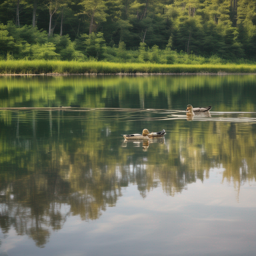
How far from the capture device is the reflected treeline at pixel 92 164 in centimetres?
646

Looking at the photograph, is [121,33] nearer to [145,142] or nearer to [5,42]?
[5,42]

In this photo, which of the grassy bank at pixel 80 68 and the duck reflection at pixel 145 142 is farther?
the grassy bank at pixel 80 68

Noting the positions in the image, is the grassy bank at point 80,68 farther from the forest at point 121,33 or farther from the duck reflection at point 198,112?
the duck reflection at point 198,112

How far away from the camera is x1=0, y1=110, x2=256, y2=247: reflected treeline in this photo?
6.46m

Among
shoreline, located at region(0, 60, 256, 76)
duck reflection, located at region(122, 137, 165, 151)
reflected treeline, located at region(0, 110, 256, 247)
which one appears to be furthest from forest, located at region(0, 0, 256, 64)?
duck reflection, located at region(122, 137, 165, 151)

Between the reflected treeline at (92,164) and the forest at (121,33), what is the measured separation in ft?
188

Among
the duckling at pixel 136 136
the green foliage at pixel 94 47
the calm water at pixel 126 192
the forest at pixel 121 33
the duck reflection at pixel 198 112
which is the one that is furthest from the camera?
the green foliage at pixel 94 47

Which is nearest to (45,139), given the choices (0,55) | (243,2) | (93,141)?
(93,141)

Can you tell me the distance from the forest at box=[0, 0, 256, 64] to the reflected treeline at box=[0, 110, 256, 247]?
5717 cm

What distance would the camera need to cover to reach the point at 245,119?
17062 mm

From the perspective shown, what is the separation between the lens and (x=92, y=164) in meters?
9.20

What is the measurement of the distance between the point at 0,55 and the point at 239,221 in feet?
222

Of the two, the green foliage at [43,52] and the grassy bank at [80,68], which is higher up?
the green foliage at [43,52]

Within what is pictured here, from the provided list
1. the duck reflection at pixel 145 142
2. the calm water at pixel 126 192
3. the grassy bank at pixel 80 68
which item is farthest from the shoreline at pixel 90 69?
the duck reflection at pixel 145 142
